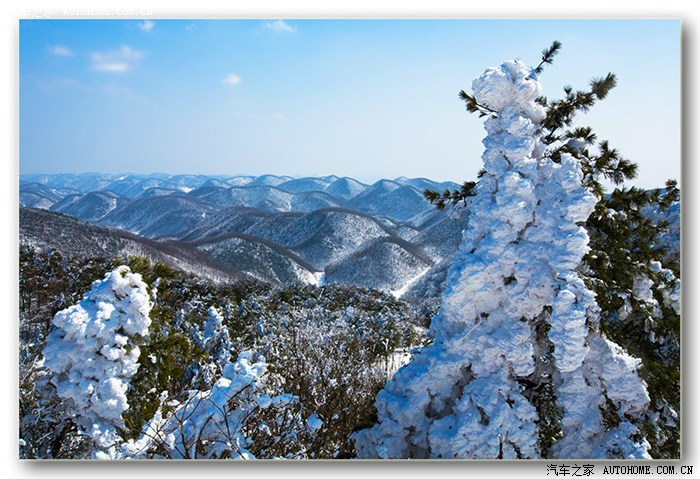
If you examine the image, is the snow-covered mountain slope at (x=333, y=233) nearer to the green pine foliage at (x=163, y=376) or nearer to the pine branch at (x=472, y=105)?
the green pine foliage at (x=163, y=376)

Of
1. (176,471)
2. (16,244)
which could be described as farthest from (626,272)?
(16,244)

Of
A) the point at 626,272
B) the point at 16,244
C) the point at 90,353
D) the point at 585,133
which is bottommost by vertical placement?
the point at 90,353

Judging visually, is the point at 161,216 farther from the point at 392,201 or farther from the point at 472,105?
the point at 472,105

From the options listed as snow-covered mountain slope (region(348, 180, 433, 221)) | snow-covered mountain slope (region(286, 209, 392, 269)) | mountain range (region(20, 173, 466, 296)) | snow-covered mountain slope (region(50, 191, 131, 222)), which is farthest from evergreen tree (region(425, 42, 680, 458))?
snow-covered mountain slope (region(348, 180, 433, 221))

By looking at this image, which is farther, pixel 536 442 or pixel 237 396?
pixel 536 442

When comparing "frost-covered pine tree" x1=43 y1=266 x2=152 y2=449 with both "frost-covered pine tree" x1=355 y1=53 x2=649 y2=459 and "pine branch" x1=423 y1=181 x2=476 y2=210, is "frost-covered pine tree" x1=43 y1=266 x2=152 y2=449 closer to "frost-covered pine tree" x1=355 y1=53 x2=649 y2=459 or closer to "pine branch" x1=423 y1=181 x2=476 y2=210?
"frost-covered pine tree" x1=355 y1=53 x2=649 y2=459

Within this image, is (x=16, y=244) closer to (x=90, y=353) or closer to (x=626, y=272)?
(x=90, y=353)

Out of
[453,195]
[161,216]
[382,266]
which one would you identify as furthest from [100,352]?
[161,216]
